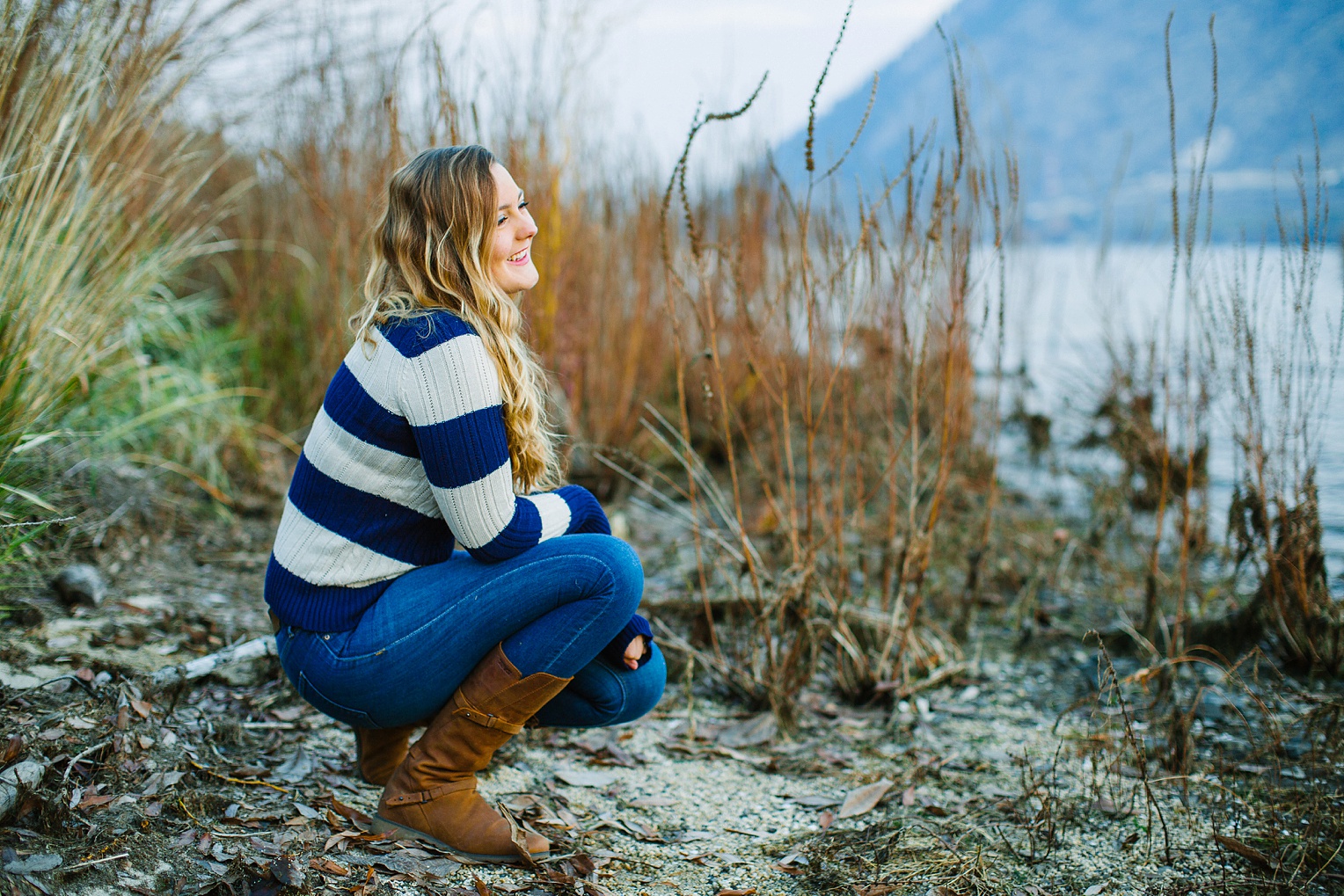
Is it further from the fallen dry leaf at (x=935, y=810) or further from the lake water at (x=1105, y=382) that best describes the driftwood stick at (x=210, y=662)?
→ the lake water at (x=1105, y=382)

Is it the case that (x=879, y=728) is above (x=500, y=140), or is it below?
below

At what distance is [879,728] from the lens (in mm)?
2338

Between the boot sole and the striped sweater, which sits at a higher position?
the striped sweater

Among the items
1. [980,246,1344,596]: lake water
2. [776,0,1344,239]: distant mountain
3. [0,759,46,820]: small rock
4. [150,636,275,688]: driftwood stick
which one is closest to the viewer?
[0,759,46,820]: small rock

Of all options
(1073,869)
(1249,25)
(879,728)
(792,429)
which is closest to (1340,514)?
(792,429)

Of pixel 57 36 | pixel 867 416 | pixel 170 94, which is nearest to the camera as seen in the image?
pixel 57 36

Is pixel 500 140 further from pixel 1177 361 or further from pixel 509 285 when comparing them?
pixel 1177 361

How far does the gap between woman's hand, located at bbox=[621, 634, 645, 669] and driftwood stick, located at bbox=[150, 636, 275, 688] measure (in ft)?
3.05

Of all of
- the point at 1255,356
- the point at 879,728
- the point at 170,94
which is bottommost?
the point at 879,728

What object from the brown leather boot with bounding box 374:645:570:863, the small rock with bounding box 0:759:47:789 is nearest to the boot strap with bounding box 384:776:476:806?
the brown leather boot with bounding box 374:645:570:863

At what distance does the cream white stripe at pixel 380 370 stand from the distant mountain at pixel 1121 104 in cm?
115

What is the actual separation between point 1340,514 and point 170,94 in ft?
17.2

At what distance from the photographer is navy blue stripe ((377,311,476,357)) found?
1.42 m

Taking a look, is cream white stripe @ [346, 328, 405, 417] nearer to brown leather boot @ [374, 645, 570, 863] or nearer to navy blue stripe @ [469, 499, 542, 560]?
navy blue stripe @ [469, 499, 542, 560]
